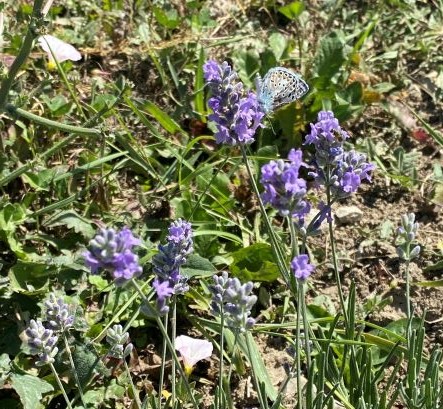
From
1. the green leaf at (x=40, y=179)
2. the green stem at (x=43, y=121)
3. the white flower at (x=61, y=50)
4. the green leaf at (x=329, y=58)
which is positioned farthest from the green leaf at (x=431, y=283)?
the white flower at (x=61, y=50)

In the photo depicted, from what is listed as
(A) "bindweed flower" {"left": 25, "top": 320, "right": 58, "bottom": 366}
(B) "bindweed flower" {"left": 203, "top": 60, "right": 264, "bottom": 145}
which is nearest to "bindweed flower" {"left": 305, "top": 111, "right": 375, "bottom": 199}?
(B) "bindweed flower" {"left": 203, "top": 60, "right": 264, "bottom": 145}

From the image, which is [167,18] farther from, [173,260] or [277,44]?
[173,260]

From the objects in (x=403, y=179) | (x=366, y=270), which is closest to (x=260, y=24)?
(x=403, y=179)

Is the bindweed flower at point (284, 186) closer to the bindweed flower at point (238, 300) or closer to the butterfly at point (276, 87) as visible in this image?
the bindweed flower at point (238, 300)

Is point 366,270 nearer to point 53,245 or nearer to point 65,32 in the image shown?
point 53,245

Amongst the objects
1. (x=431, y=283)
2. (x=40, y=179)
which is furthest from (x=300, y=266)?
(x=40, y=179)

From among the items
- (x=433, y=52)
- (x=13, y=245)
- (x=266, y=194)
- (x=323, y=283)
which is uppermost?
(x=266, y=194)

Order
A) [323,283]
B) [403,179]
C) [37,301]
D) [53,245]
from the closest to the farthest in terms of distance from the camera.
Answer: [37,301] < [53,245] < [323,283] < [403,179]
